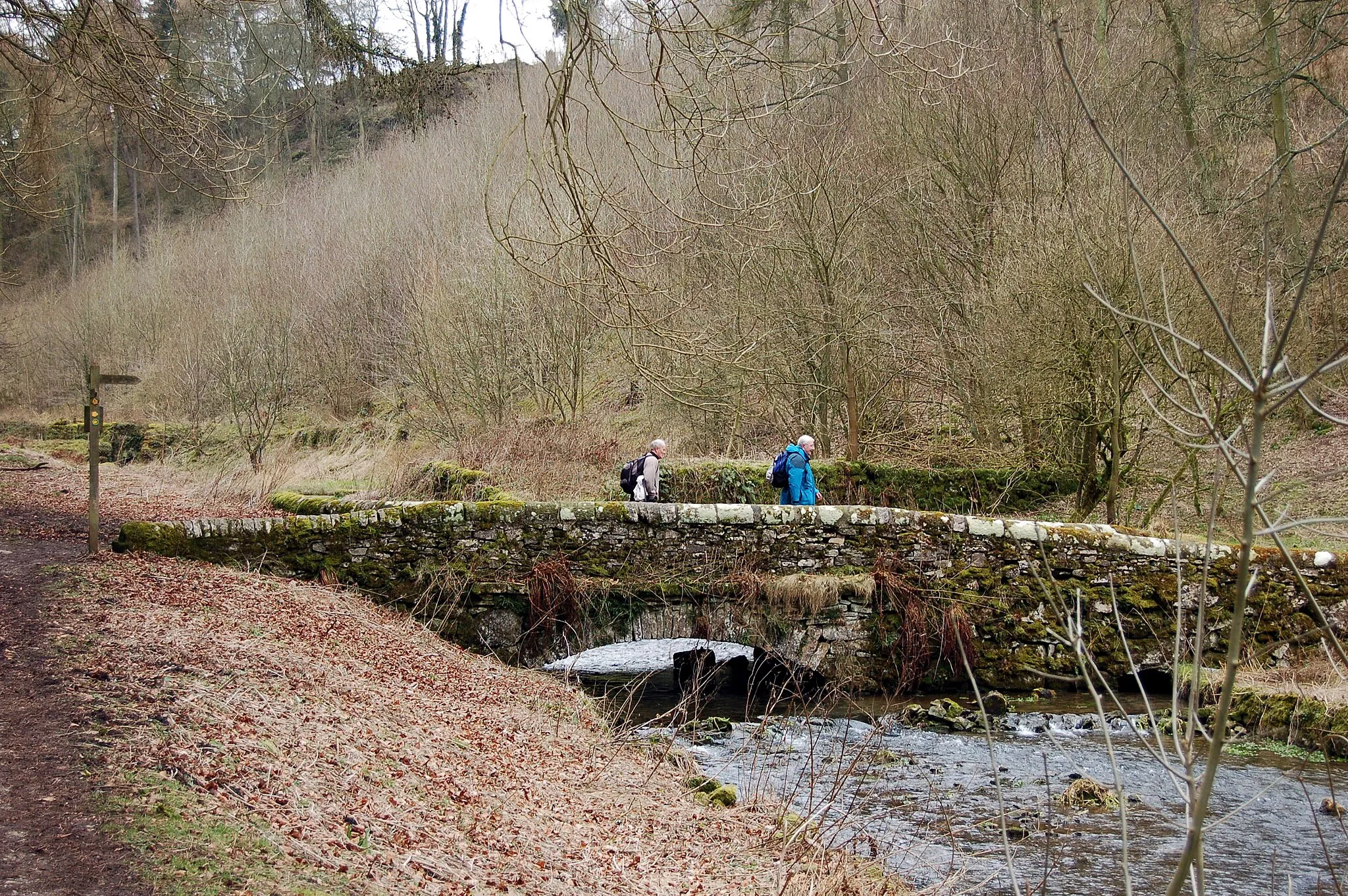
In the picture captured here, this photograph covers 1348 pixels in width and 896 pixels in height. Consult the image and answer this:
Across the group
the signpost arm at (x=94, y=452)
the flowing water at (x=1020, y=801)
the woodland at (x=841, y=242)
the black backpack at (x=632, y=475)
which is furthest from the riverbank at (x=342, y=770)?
the black backpack at (x=632, y=475)

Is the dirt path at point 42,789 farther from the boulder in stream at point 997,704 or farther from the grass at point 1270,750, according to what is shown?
the grass at point 1270,750

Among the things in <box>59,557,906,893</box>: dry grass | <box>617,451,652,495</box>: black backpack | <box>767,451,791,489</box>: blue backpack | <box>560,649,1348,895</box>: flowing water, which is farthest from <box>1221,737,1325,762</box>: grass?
<box>617,451,652,495</box>: black backpack

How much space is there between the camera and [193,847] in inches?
166

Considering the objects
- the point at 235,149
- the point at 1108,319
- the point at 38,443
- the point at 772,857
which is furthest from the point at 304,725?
the point at 38,443

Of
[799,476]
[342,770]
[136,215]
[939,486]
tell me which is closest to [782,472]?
[799,476]

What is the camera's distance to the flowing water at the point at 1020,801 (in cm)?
633

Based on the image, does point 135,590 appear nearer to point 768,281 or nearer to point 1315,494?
point 768,281

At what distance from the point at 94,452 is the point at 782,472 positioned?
7.37 m

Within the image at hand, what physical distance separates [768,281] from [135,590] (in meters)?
11.5

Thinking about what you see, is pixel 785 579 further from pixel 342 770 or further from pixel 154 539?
pixel 154 539

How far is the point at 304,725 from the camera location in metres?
6.28

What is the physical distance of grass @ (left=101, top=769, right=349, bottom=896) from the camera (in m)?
3.99

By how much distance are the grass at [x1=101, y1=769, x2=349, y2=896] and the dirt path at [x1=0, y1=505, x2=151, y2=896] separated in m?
0.10

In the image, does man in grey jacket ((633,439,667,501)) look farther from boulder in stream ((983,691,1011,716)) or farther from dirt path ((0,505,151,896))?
dirt path ((0,505,151,896))
